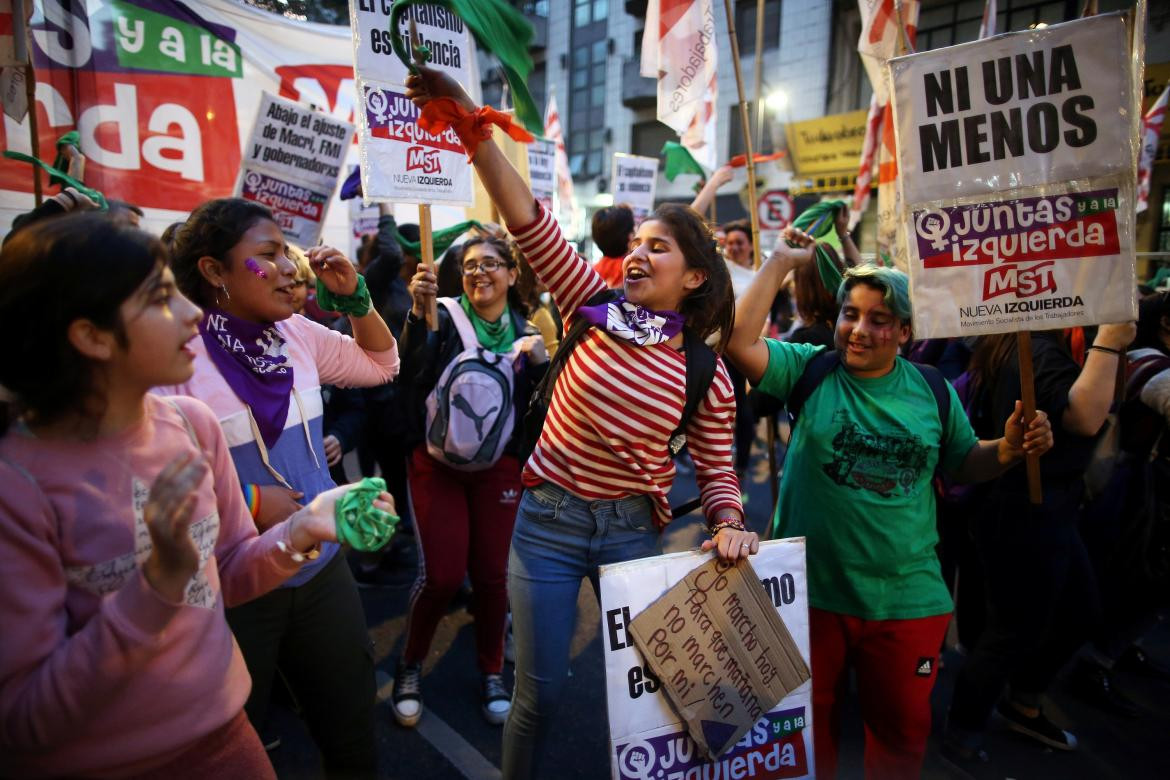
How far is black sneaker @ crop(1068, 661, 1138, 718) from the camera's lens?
10.8ft

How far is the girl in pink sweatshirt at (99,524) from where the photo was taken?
3.34ft

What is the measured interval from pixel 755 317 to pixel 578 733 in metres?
1.95

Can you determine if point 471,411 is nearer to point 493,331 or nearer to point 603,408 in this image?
point 493,331

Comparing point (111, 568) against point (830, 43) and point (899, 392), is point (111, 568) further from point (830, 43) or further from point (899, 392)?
point (830, 43)

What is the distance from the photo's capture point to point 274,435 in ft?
6.17

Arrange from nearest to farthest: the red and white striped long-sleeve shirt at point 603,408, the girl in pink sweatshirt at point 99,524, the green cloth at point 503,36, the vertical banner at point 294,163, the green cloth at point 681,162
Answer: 1. the girl in pink sweatshirt at point 99,524
2. the green cloth at point 503,36
3. the red and white striped long-sleeve shirt at point 603,408
4. the vertical banner at point 294,163
5. the green cloth at point 681,162

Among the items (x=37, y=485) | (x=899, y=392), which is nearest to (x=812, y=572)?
(x=899, y=392)

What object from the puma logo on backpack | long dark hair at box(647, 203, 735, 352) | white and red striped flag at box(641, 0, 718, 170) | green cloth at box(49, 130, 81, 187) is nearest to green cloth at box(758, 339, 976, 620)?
long dark hair at box(647, 203, 735, 352)

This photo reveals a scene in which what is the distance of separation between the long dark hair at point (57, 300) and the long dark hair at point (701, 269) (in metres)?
1.49

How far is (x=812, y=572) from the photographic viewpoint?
2.29 meters

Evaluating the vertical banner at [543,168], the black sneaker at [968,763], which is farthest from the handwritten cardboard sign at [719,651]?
the vertical banner at [543,168]

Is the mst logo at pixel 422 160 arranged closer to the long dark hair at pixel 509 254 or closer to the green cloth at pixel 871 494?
the long dark hair at pixel 509 254

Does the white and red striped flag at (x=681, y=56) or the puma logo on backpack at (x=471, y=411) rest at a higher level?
the white and red striped flag at (x=681, y=56)

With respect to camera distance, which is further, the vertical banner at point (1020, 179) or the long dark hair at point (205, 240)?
the vertical banner at point (1020, 179)
